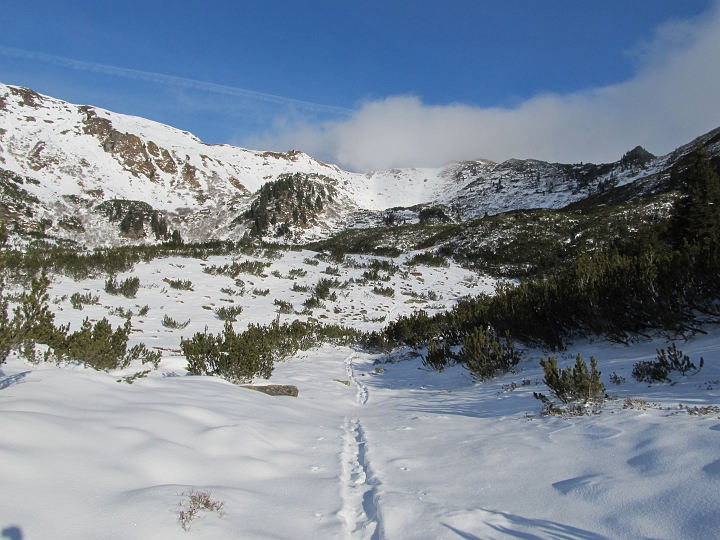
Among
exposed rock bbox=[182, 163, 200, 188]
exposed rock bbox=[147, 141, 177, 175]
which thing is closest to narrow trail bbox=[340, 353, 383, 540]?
exposed rock bbox=[182, 163, 200, 188]

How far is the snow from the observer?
Answer: 71.4 inches

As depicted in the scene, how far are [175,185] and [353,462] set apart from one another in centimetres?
6588

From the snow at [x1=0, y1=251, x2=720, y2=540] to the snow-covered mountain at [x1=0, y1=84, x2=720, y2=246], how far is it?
144 ft

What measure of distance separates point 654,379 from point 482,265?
2220 cm

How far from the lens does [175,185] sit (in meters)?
60.2

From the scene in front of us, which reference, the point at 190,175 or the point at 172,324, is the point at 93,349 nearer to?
the point at 172,324

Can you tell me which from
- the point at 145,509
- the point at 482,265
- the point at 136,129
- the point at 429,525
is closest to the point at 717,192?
the point at 482,265

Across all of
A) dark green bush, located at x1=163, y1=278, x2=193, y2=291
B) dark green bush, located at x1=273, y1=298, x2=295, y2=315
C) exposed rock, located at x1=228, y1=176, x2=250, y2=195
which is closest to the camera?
dark green bush, located at x1=273, y1=298, x2=295, y2=315

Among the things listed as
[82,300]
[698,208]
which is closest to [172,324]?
[82,300]

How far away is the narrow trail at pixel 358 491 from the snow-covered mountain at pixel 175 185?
45093 millimetres

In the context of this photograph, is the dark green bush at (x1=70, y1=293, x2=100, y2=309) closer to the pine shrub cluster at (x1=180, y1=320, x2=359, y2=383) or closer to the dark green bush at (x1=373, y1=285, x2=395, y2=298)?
the pine shrub cluster at (x1=180, y1=320, x2=359, y2=383)

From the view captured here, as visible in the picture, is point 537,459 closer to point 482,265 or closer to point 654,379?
point 654,379

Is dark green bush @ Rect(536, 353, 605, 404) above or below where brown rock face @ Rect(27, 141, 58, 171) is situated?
below

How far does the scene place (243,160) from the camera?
80.3 meters
